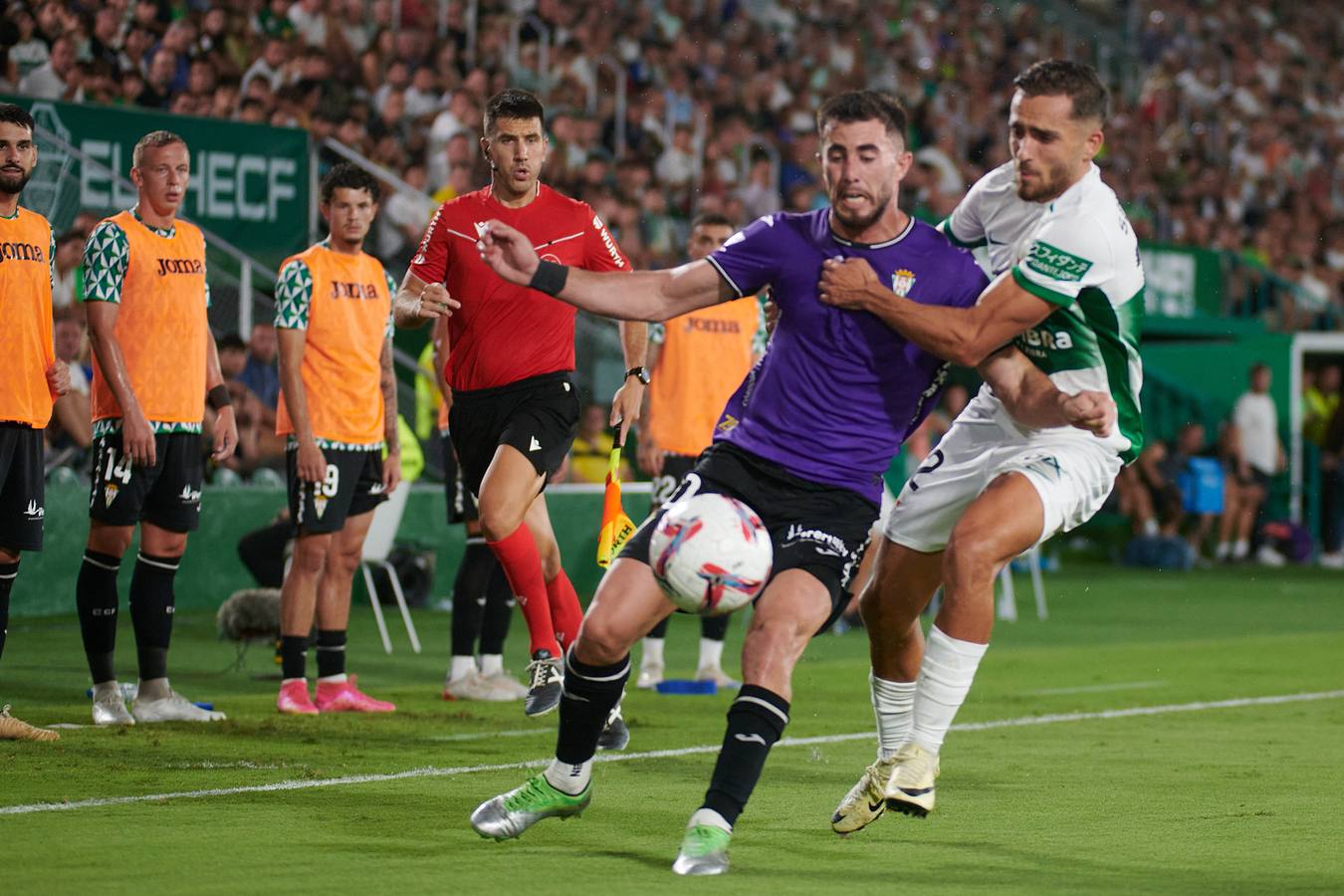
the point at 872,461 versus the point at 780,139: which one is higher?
the point at 780,139

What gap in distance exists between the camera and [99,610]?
8719 mm

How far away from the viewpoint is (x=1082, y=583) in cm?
1936

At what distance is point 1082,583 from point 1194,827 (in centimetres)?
1329

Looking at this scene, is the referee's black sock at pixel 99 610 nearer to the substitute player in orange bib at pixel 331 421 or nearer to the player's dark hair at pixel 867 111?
the substitute player in orange bib at pixel 331 421

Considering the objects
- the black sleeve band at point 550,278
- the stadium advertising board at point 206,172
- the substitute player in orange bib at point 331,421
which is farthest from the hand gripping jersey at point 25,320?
the stadium advertising board at point 206,172

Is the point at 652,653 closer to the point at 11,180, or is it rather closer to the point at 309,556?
the point at 309,556

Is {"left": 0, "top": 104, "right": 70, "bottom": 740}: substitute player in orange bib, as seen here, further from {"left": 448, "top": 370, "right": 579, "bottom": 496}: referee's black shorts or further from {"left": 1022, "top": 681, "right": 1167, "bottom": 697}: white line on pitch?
{"left": 1022, "top": 681, "right": 1167, "bottom": 697}: white line on pitch

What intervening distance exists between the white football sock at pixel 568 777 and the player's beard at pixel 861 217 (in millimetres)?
1786

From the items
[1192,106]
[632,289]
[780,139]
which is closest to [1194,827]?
[632,289]

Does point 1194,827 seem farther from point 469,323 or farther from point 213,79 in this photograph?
point 213,79

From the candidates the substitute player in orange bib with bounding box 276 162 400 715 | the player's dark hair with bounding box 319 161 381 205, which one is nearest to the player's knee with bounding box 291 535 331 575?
the substitute player in orange bib with bounding box 276 162 400 715

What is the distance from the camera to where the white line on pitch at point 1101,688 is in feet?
35.4

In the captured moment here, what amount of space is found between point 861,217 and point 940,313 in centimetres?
37

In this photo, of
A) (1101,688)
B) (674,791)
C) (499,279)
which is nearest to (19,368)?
(499,279)
